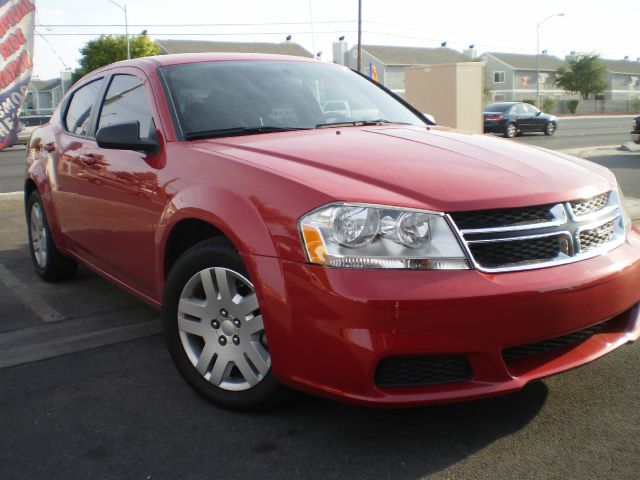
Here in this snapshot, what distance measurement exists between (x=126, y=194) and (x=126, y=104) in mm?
683

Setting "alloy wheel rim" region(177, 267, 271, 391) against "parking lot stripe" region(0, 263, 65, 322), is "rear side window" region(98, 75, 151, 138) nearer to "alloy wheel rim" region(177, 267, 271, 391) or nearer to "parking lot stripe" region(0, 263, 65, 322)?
"alloy wheel rim" region(177, 267, 271, 391)

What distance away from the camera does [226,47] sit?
226 feet

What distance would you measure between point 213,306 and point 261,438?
584 mm

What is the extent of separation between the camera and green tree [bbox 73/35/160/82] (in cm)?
6128

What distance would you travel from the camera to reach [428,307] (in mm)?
2457

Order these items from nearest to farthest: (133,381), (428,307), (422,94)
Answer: (428,307) < (133,381) < (422,94)

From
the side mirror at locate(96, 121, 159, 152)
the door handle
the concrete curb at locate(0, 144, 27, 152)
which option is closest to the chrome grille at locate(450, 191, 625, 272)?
the side mirror at locate(96, 121, 159, 152)

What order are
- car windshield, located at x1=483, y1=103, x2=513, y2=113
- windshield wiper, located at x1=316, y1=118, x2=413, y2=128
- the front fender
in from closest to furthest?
1. the front fender
2. windshield wiper, located at x1=316, y1=118, x2=413, y2=128
3. car windshield, located at x1=483, y1=103, x2=513, y2=113

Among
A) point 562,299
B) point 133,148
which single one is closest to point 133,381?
point 133,148

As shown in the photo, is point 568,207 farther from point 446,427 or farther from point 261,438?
point 261,438

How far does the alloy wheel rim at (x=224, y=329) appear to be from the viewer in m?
2.92

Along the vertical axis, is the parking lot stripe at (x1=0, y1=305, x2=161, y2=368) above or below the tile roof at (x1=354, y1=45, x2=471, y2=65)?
below

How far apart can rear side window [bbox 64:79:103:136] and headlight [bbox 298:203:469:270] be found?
8.38 feet

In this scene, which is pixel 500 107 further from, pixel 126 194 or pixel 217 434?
pixel 217 434
